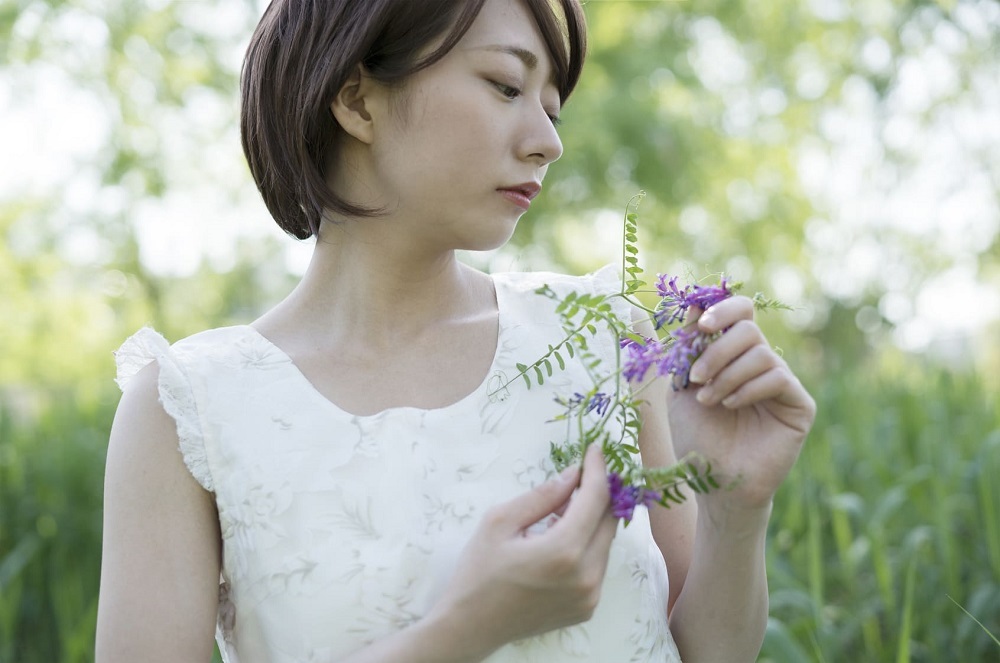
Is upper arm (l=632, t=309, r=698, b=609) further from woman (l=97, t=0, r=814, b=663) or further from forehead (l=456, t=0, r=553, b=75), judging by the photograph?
forehead (l=456, t=0, r=553, b=75)

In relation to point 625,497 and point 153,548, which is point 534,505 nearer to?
point 625,497

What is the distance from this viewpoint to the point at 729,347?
42.9 inches

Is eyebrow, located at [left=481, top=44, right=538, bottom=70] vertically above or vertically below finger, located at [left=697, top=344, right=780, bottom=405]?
above

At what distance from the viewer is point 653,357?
1152 mm

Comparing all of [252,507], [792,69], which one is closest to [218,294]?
[792,69]

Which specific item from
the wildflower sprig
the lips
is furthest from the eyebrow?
the wildflower sprig

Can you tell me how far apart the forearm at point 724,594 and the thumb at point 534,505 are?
0.25m

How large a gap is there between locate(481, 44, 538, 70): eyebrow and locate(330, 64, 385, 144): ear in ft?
0.64

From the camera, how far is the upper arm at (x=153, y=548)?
1271 millimetres

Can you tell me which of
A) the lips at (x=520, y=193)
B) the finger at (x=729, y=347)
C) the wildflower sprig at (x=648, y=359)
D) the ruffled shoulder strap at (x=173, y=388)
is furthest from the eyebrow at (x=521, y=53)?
the ruffled shoulder strap at (x=173, y=388)

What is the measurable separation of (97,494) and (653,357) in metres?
2.82

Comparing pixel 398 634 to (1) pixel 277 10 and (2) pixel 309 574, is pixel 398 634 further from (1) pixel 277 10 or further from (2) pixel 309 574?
(1) pixel 277 10

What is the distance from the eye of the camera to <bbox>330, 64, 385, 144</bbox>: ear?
1.45 m

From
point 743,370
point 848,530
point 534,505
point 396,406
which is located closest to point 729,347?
point 743,370
